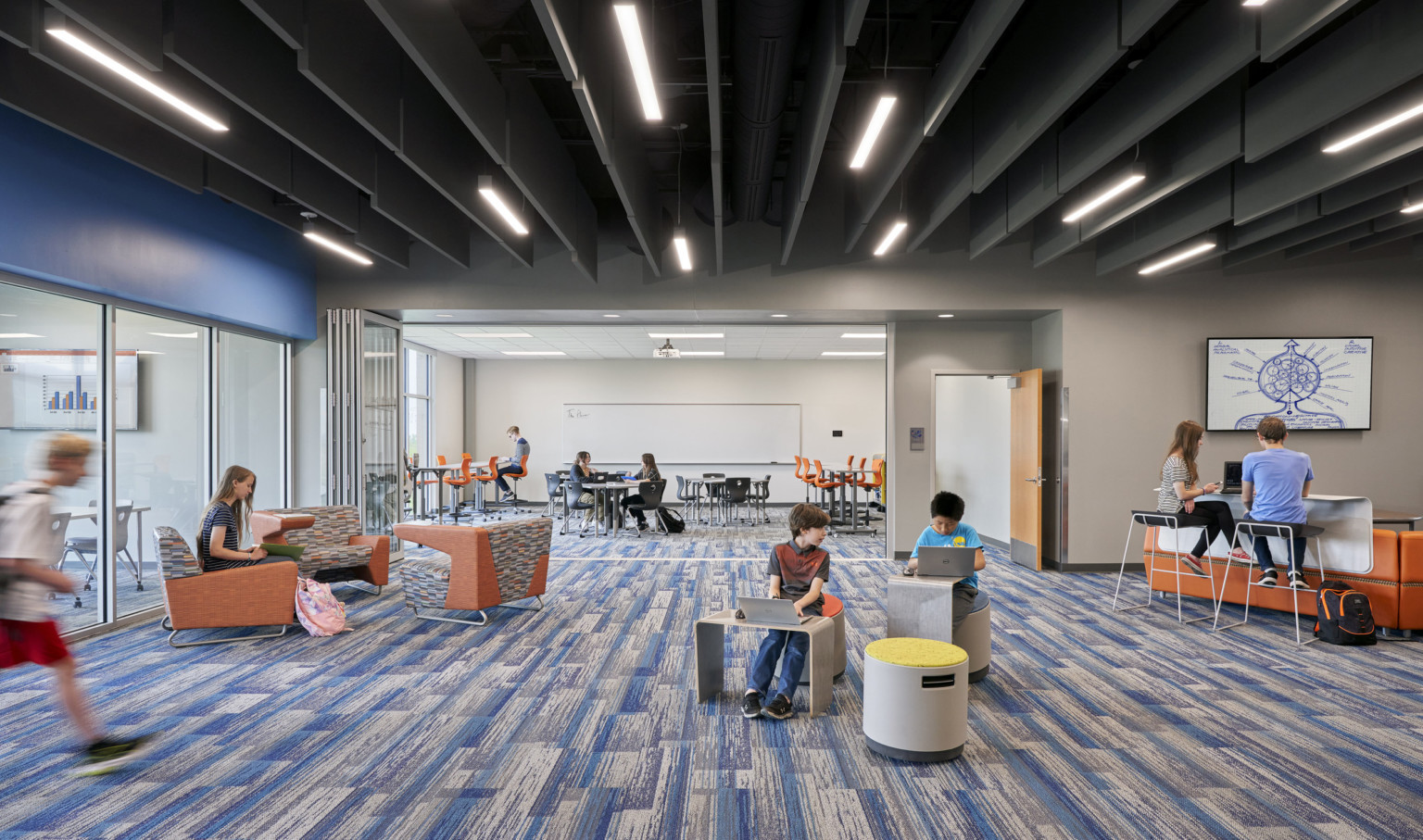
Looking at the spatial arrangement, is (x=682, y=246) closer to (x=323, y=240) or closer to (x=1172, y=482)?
(x=323, y=240)

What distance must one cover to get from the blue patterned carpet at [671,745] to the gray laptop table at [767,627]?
4.8 inches

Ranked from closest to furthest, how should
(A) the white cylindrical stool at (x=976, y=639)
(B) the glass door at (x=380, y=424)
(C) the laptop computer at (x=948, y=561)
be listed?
(C) the laptop computer at (x=948, y=561) → (A) the white cylindrical stool at (x=976, y=639) → (B) the glass door at (x=380, y=424)

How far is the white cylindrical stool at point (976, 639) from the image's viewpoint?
4.11m

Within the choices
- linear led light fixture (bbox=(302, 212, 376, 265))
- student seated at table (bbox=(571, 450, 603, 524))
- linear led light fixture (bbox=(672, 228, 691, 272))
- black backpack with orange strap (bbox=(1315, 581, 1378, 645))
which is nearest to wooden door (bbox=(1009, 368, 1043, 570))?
black backpack with orange strap (bbox=(1315, 581, 1378, 645))

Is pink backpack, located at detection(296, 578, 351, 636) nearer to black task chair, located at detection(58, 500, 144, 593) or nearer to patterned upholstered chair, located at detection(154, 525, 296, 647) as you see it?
patterned upholstered chair, located at detection(154, 525, 296, 647)

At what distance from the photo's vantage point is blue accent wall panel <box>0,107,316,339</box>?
14.2ft

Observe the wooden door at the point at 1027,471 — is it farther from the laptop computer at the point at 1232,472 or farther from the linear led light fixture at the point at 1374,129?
the linear led light fixture at the point at 1374,129

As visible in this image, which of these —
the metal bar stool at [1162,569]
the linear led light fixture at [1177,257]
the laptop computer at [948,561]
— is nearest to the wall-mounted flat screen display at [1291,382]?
the linear led light fixture at [1177,257]

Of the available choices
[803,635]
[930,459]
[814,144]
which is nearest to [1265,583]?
[930,459]

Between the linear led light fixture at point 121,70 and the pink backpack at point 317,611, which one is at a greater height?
the linear led light fixture at point 121,70

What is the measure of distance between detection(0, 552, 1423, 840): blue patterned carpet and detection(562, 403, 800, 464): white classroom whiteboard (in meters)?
9.56

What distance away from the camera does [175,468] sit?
6.13 m

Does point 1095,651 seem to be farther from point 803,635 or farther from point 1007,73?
point 1007,73

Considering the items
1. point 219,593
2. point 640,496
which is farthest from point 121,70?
point 640,496
